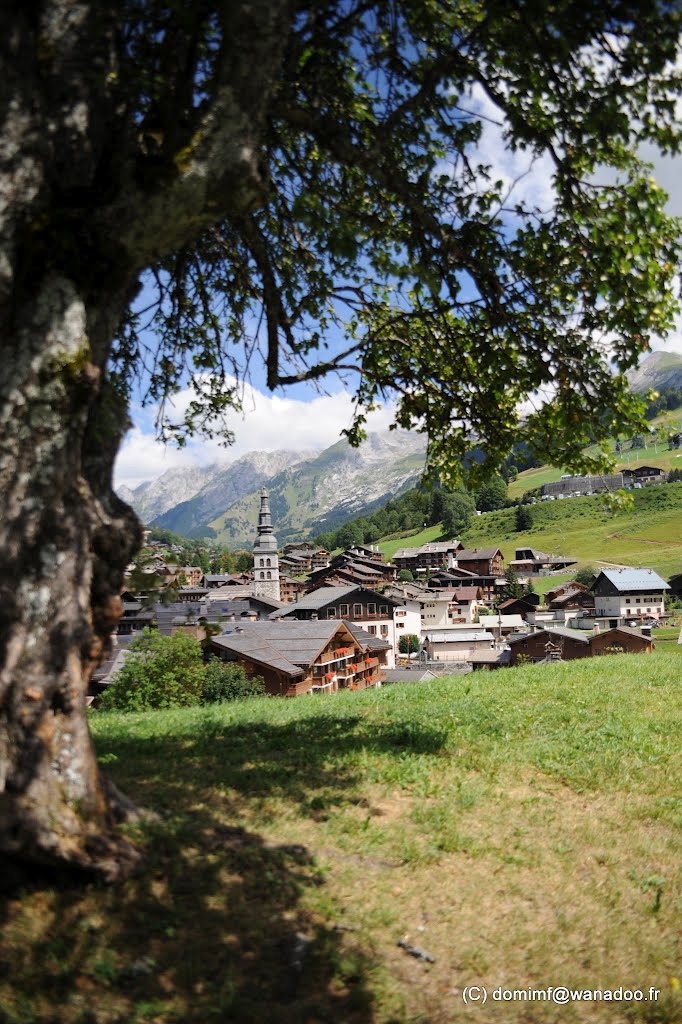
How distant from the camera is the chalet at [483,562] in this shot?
130 m

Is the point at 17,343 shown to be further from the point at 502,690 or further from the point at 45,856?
the point at 502,690

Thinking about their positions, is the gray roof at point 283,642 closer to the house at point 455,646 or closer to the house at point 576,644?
the house at point 576,644

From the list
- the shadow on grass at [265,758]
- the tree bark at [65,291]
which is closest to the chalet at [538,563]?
the shadow on grass at [265,758]

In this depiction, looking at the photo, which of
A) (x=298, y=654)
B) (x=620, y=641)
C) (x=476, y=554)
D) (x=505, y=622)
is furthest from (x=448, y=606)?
(x=298, y=654)

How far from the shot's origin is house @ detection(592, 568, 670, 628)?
7925cm

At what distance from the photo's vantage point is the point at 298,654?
125 feet

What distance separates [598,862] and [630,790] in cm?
191

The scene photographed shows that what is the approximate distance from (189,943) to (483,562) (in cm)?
13061

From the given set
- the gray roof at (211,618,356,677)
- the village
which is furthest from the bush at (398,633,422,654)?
the gray roof at (211,618,356,677)

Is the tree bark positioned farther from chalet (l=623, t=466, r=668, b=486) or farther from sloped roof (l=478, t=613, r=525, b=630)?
chalet (l=623, t=466, r=668, b=486)

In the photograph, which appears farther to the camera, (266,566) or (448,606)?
(266,566)

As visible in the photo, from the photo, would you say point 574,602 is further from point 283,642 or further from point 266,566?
point 283,642

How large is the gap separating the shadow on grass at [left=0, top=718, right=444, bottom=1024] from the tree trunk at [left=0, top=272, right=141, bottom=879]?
32 centimetres

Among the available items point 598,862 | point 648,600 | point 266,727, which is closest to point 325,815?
point 598,862
